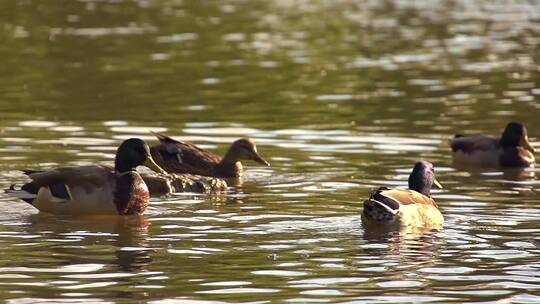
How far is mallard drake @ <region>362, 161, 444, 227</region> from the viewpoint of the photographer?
1683cm

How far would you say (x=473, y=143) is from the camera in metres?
23.3

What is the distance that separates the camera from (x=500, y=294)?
44.9 ft

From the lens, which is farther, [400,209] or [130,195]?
[130,195]

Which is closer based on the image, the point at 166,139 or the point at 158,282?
the point at 158,282

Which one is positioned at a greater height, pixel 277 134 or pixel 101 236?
pixel 277 134

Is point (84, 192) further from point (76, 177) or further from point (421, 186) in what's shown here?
point (421, 186)

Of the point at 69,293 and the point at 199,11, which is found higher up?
the point at 199,11

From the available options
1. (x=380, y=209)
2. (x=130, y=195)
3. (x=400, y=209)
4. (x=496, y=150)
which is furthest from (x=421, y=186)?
(x=496, y=150)

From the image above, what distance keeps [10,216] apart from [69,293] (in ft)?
15.4

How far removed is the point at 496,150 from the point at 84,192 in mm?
7737

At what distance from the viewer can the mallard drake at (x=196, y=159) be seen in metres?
22.0

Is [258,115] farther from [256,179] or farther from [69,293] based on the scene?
[69,293]

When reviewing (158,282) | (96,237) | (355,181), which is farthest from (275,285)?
(355,181)

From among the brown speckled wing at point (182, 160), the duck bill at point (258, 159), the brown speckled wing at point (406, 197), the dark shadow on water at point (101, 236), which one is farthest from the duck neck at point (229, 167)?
the brown speckled wing at point (406, 197)
